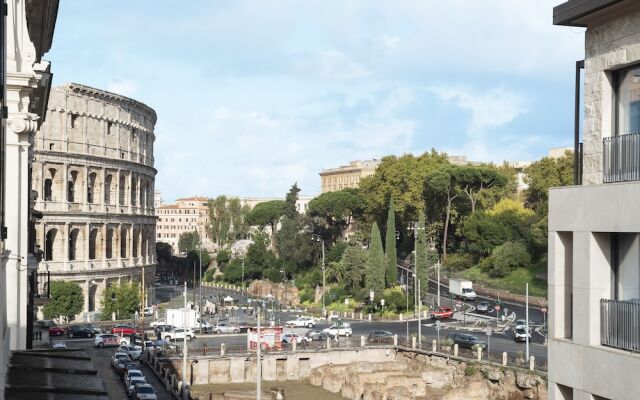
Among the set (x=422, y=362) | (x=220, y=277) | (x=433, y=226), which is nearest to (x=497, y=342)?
(x=422, y=362)

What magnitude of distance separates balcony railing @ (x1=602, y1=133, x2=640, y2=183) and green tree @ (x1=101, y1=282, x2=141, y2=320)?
76.4 m

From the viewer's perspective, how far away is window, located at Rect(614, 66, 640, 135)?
458 inches

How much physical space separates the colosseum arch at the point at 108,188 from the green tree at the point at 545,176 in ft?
138

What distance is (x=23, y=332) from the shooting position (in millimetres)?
21969

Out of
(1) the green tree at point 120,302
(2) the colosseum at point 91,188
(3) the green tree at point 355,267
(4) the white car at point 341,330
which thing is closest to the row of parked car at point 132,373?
(4) the white car at point 341,330

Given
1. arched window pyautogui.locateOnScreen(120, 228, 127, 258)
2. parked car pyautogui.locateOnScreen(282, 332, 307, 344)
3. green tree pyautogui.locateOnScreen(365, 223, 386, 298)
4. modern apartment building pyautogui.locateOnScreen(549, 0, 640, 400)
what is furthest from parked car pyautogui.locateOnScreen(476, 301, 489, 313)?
modern apartment building pyautogui.locateOnScreen(549, 0, 640, 400)

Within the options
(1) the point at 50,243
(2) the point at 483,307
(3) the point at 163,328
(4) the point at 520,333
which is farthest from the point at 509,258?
(1) the point at 50,243

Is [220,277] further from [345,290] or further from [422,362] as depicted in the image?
[422,362]

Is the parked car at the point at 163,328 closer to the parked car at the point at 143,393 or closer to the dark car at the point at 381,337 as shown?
the dark car at the point at 381,337

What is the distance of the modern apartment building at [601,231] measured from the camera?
1127 centimetres

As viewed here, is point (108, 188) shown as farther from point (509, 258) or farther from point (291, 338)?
point (509, 258)

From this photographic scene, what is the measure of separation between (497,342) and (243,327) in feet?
72.5

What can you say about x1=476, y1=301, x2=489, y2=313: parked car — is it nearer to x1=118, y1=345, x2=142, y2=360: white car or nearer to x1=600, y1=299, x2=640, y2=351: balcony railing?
x1=118, y1=345, x2=142, y2=360: white car

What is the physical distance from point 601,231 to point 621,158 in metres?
0.89
